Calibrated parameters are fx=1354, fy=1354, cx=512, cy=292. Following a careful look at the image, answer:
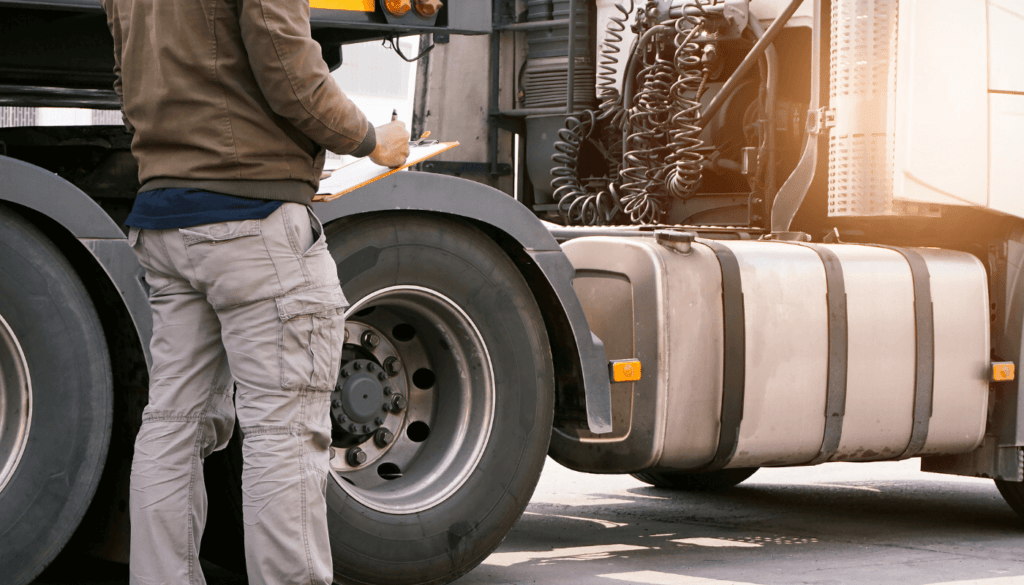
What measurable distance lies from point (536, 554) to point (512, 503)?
87cm

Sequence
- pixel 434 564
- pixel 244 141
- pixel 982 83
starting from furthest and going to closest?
pixel 982 83 → pixel 434 564 → pixel 244 141

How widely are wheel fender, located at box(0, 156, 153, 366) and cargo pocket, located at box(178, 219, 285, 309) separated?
2.20ft

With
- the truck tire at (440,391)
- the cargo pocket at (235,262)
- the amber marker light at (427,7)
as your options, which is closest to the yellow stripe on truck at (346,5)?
the amber marker light at (427,7)

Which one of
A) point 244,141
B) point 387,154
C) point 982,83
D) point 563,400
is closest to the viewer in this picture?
point 244,141

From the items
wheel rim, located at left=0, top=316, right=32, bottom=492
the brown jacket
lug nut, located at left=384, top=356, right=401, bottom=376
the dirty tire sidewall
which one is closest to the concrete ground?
the dirty tire sidewall

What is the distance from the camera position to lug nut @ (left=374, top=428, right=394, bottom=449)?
4.00m

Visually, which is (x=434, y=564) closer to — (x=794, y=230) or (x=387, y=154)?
(x=387, y=154)

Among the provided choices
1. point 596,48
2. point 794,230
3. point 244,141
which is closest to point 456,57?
point 596,48

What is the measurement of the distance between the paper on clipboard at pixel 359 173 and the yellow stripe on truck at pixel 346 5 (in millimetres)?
506

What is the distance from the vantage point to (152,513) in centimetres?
292

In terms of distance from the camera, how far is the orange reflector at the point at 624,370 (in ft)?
14.0

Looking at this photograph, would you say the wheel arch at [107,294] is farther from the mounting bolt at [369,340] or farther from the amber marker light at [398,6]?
the amber marker light at [398,6]

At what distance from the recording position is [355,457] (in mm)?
3967

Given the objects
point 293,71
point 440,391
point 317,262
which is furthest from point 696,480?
point 293,71
